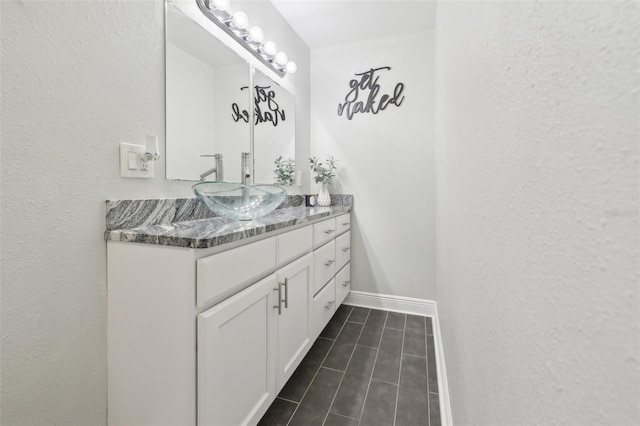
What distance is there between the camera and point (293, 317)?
134cm

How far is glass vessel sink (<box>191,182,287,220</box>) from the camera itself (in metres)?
1.16

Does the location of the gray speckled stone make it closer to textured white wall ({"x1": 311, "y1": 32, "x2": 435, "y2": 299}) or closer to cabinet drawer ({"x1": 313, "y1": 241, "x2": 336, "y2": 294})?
cabinet drawer ({"x1": 313, "y1": 241, "x2": 336, "y2": 294})

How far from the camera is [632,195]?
20cm

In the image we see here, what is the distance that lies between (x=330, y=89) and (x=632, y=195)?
2604 mm

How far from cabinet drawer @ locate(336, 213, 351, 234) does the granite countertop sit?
75 cm

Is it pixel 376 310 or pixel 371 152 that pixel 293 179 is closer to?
pixel 371 152

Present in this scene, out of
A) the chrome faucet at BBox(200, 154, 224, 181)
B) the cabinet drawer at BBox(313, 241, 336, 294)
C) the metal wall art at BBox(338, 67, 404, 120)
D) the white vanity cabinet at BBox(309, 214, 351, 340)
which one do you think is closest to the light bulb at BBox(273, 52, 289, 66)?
the metal wall art at BBox(338, 67, 404, 120)

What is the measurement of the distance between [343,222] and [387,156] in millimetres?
715

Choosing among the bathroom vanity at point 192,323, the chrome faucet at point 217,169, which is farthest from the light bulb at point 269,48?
the bathroom vanity at point 192,323

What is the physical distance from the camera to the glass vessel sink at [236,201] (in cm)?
116

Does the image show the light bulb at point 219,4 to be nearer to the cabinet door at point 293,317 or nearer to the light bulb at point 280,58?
the light bulb at point 280,58

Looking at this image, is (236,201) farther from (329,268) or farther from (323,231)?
(329,268)

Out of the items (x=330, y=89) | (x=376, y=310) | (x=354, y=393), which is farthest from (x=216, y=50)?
(x=376, y=310)

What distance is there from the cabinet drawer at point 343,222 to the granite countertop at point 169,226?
29.4 inches
